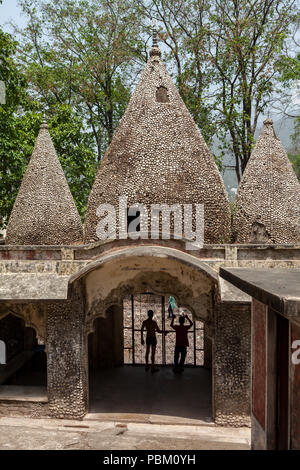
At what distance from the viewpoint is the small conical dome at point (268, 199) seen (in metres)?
9.59

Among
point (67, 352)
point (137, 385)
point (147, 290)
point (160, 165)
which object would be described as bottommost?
point (137, 385)

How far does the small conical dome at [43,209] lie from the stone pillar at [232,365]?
434 centimetres

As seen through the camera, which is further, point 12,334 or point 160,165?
point 12,334

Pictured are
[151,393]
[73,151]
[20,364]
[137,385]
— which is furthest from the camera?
[73,151]

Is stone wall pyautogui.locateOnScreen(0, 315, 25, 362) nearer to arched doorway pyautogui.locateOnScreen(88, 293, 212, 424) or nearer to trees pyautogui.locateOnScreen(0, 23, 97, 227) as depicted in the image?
arched doorway pyautogui.locateOnScreen(88, 293, 212, 424)

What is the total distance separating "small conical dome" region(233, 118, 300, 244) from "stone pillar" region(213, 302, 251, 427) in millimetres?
2094

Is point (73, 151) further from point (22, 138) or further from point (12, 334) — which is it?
point (12, 334)

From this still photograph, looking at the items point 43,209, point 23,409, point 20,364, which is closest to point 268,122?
point 43,209

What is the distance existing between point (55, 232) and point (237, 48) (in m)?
13.0

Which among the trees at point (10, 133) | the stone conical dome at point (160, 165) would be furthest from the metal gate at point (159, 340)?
the trees at point (10, 133)

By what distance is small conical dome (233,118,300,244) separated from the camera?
31.4 ft

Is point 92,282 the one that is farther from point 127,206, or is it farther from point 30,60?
point 30,60

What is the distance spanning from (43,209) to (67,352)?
359cm

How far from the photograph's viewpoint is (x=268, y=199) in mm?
9812
